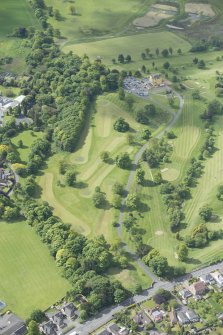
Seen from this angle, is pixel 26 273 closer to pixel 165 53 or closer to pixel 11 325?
pixel 11 325

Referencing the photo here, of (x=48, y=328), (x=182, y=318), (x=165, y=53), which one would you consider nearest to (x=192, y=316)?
(x=182, y=318)

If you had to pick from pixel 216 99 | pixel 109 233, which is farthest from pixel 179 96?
pixel 109 233

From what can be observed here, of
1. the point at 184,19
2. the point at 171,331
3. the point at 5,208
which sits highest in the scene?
the point at 184,19

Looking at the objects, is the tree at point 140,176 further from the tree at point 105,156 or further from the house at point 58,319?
the house at point 58,319

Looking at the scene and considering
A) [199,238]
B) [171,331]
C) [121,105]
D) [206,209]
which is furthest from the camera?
[121,105]

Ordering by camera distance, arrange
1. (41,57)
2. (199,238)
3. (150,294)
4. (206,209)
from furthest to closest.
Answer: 1. (41,57)
2. (206,209)
3. (199,238)
4. (150,294)

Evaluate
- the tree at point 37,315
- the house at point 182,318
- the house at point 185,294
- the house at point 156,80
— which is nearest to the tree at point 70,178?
the tree at point 37,315

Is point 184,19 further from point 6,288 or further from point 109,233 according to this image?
point 6,288

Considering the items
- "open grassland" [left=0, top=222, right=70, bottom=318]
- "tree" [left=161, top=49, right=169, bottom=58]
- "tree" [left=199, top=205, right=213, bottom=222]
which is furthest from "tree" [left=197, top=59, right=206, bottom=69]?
"open grassland" [left=0, top=222, right=70, bottom=318]
